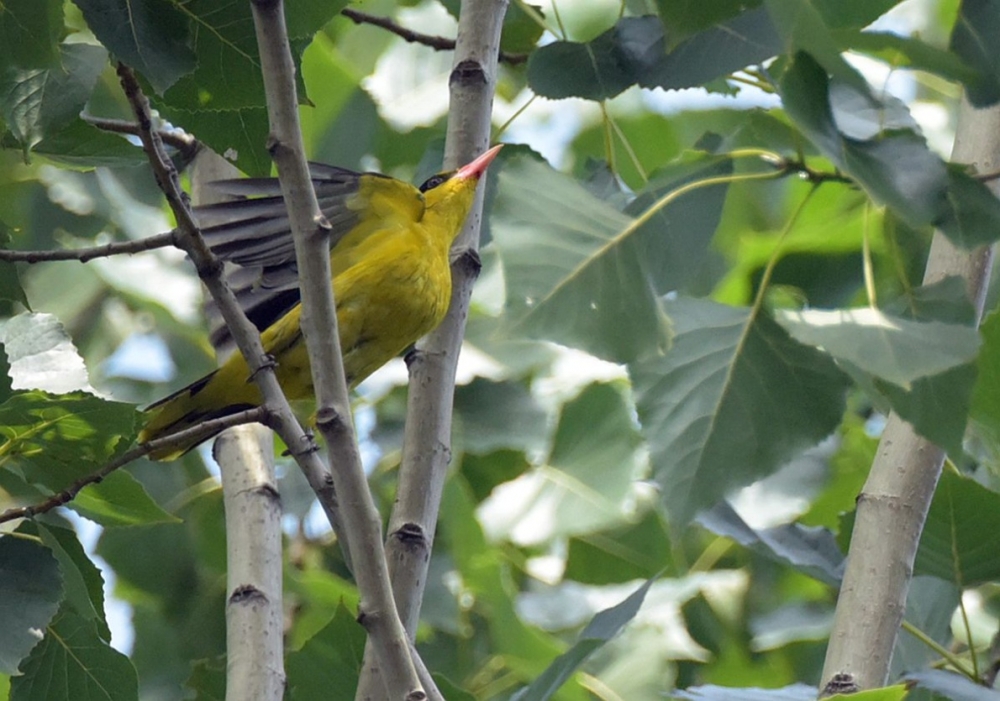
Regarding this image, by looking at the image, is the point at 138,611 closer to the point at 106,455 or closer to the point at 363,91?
the point at 363,91

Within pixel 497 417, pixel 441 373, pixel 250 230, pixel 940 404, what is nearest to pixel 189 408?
pixel 250 230

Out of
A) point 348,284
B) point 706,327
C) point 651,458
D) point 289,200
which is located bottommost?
point 289,200

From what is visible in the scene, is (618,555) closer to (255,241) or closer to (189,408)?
(189,408)

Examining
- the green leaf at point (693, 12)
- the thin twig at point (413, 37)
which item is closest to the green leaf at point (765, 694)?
the green leaf at point (693, 12)

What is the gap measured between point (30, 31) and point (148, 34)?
12cm

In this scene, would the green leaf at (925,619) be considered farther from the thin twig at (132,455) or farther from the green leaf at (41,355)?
the green leaf at (41,355)

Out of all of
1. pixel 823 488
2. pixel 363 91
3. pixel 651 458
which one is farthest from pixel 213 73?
pixel 823 488

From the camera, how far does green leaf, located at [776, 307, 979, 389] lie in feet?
3.78

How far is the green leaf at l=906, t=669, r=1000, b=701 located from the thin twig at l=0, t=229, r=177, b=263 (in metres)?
1.04

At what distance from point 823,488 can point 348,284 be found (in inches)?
63.3

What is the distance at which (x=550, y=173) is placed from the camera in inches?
68.9

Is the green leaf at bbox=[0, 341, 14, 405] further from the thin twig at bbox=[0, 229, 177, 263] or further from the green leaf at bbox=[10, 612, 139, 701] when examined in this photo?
the green leaf at bbox=[10, 612, 139, 701]

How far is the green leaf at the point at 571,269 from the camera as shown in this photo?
158cm

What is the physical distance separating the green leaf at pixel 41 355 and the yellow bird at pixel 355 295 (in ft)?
2.31
